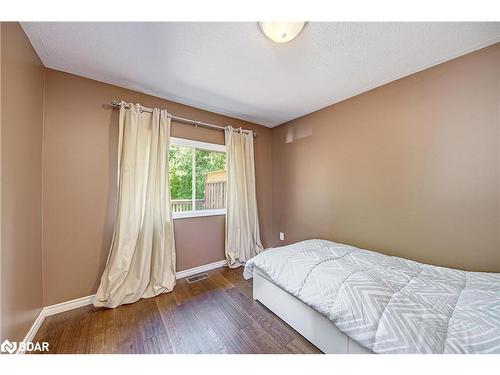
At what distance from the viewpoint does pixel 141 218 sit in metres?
1.94

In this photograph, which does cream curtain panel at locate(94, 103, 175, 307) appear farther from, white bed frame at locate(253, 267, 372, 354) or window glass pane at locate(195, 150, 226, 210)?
white bed frame at locate(253, 267, 372, 354)

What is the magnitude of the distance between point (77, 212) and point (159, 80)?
1605 millimetres

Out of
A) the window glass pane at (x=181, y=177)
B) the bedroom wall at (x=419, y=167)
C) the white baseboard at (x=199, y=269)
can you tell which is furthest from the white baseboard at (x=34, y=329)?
the bedroom wall at (x=419, y=167)

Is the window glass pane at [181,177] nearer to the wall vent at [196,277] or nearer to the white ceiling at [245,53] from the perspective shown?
the white ceiling at [245,53]

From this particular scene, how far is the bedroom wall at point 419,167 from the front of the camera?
4.68ft

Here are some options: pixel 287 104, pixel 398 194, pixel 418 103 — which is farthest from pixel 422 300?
pixel 287 104

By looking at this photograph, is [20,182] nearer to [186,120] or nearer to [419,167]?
[186,120]

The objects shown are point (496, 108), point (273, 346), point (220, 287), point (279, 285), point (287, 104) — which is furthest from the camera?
point (287, 104)

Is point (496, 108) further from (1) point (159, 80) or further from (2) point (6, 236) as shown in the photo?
(2) point (6, 236)

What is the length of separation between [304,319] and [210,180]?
6.79ft

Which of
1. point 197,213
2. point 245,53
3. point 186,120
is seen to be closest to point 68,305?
point 197,213

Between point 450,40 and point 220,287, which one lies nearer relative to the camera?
point 450,40

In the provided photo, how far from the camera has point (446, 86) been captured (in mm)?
1584
